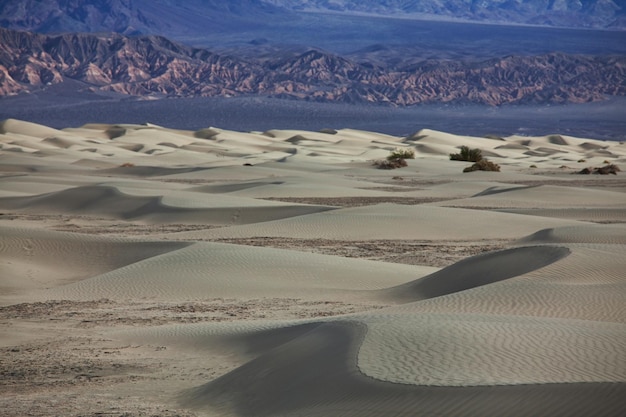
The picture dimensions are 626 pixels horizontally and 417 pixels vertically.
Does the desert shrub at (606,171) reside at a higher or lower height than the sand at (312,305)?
lower

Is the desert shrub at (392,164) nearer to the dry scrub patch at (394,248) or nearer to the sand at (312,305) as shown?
the sand at (312,305)

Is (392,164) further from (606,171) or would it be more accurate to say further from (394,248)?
(394,248)

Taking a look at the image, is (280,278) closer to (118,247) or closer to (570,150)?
(118,247)

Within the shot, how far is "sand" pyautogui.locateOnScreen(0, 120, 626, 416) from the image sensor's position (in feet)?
22.7

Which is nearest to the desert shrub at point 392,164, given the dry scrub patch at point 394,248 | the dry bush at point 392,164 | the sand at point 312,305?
the dry bush at point 392,164

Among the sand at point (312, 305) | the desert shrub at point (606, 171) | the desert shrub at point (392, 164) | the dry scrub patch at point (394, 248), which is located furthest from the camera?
the desert shrub at point (392, 164)

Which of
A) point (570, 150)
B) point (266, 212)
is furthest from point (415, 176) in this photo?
point (570, 150)

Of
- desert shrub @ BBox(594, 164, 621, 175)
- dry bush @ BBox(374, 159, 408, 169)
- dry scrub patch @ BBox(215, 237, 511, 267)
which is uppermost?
dry scrub patch @ BBox(215, 237, 511, 267)

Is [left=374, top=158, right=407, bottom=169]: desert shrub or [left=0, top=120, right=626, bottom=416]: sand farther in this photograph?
[left=374, top=158, right=407, bottom=169]: desert shrub

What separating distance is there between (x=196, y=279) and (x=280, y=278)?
126 centimetres

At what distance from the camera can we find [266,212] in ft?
83.3

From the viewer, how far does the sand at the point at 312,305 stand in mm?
6926

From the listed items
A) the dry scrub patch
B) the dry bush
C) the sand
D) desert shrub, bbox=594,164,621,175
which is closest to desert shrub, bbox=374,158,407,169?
the dry bush

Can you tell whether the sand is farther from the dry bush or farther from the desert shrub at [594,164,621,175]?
the dry bush
